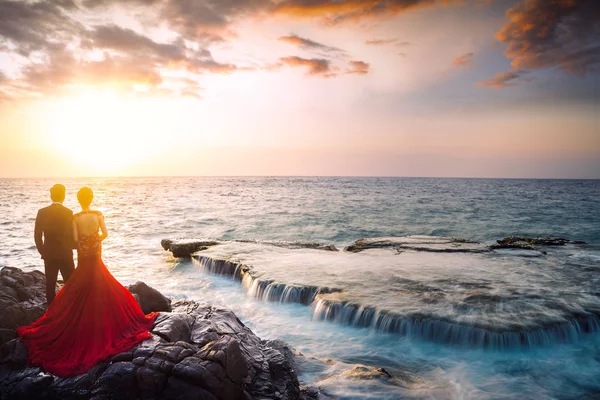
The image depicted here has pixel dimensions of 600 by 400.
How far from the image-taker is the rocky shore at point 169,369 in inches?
204

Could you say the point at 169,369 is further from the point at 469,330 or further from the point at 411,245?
the point at 411,245

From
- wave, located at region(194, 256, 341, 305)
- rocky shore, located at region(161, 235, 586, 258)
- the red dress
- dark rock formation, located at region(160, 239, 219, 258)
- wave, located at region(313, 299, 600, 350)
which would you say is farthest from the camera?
dark rock formation, located at region(160, 239, 219, 258)

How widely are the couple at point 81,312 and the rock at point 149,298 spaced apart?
1.64 metres

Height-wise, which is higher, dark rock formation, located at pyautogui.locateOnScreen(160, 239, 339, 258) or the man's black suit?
the man's black suit

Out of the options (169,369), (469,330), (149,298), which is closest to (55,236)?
(149,298)

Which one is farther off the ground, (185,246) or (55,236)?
(55,236)

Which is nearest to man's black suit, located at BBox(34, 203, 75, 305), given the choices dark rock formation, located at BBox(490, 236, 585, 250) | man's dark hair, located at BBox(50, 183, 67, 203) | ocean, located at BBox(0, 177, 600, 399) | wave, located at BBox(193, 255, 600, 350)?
man's dark hair, located at BBox(50, 183, 67, 203)

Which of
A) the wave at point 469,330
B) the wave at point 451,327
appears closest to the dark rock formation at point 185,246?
the wave at point 451,327

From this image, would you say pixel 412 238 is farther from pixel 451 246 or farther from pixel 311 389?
pixel 311 389

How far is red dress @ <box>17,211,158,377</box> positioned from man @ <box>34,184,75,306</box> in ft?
2.35

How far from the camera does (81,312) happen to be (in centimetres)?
616

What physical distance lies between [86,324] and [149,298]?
2.46m

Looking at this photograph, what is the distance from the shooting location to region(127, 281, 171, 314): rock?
8.34 m

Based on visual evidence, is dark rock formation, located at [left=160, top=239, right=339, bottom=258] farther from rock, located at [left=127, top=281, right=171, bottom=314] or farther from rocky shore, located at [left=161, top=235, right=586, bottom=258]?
rock, located at [left=127, top=281, right=171, bottom=314]
